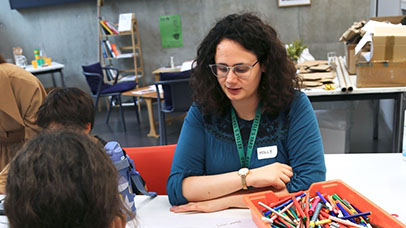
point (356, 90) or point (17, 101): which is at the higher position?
point (17, 101)

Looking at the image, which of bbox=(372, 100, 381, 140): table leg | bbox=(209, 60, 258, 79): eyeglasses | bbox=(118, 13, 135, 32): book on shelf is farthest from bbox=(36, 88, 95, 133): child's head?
bbox=(118, 13, 135, 32): book on shelf

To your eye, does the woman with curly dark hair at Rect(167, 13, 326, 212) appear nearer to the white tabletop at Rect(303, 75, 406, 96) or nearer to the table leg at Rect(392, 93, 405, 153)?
the white tabletop at Rect(303, 75, 406, 96)

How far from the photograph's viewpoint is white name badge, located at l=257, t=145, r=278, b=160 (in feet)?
4.60

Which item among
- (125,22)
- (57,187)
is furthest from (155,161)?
(125,22)

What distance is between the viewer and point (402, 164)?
4.99 ft

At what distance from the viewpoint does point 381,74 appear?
8.66ft

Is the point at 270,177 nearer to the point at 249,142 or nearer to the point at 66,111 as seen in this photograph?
the point at 249,142

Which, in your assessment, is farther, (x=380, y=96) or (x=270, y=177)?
(x=380, y=96)

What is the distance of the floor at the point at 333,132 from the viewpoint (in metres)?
3.19

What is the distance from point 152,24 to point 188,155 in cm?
516

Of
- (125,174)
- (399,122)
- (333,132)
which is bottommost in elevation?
(333,132)

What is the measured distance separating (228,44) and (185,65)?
3.63 m

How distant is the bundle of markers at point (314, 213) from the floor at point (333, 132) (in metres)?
2.23

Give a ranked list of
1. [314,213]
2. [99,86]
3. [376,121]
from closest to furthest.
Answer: [314,213]
[376,121]
[99,86]
